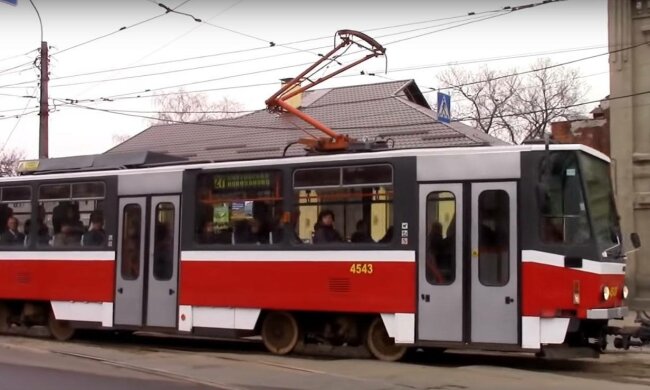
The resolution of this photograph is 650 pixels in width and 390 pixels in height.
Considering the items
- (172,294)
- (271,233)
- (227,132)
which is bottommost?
(172,294)

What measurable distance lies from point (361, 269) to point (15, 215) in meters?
7.41

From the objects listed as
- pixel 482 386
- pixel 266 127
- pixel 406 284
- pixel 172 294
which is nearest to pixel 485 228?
pixel 406 284

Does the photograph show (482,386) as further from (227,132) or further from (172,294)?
(227,132)

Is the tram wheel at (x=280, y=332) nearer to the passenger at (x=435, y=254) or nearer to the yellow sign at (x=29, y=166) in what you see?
the passenger at (x=435, y=254)

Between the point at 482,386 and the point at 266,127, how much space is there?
21492mm

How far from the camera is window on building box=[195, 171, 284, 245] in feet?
40.9

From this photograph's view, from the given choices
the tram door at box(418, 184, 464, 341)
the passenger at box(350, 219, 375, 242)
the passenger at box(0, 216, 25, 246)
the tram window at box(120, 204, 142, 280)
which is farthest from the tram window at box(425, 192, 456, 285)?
the passenger at box(0, 216, 25, 246)

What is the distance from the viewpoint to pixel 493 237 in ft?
35.7

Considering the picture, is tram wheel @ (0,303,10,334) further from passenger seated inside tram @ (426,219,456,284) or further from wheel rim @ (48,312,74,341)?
passenger seated inside tram @ (426,219,456,284)

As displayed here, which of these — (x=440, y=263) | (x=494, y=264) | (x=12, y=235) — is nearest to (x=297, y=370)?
(x=440, y=263)

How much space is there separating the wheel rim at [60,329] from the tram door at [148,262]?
62.1 inches

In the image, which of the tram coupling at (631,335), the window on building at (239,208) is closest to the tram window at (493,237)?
the tram coupling at (631,335)

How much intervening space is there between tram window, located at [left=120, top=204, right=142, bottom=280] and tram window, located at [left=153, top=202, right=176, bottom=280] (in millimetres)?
340

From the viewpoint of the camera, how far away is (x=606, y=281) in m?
10.8
